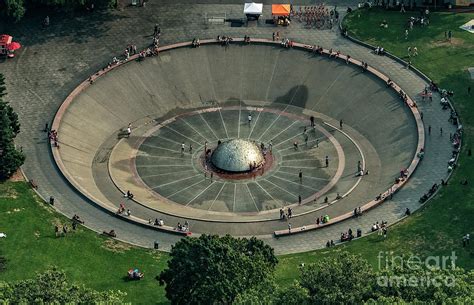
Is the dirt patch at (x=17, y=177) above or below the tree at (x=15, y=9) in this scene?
below

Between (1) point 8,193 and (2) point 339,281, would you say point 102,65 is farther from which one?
(2) point 339,281

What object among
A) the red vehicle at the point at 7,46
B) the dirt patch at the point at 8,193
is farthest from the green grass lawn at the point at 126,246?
the red vehicle at the point at 7,46

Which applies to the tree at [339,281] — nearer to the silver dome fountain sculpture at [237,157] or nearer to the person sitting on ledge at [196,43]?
the silver dome fountain sculpture at [237,157]

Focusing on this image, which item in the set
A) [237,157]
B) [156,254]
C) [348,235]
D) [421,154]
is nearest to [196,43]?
[237,157]

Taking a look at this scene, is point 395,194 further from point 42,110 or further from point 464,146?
point 42,110

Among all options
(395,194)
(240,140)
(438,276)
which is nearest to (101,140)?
(240,140)

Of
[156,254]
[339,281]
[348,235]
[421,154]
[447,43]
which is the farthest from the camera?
[447,43]

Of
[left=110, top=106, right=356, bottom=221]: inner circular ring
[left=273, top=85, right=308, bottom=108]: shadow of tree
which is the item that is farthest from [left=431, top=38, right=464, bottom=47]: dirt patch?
[left=110, top=106, right=356, bottom=221]: inner circular ring
